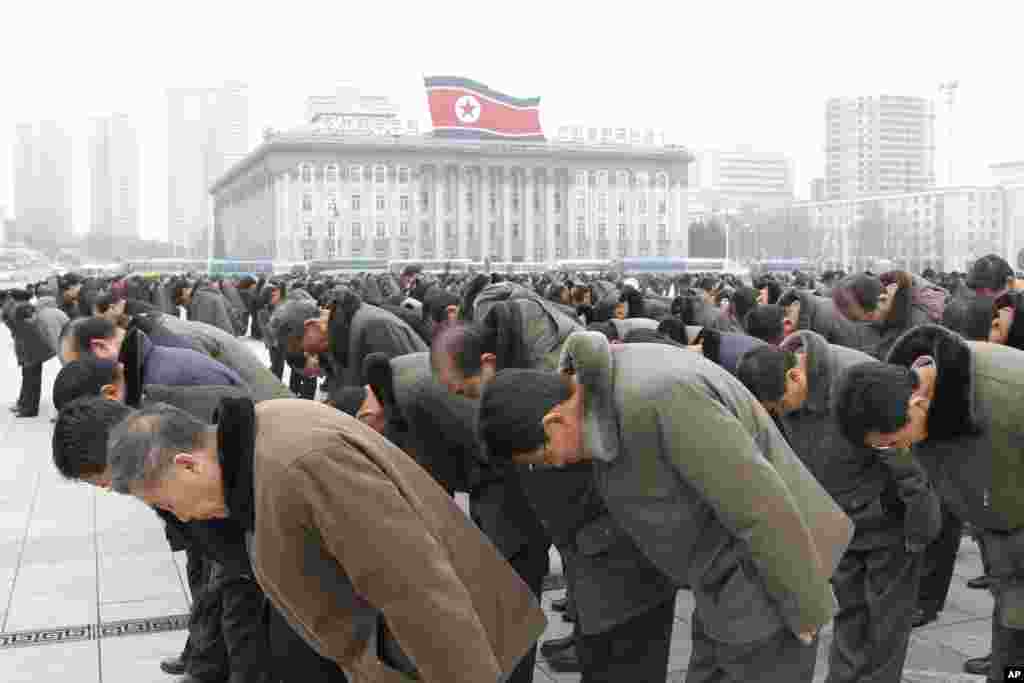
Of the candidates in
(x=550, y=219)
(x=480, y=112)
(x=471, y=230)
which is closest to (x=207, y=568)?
(x=480, y=112)

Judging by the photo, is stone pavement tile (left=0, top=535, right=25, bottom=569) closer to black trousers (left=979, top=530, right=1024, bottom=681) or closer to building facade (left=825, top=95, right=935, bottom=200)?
black trousers (left=979, top=530, right=1024, bottom=681)

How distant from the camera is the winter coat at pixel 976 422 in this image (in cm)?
311

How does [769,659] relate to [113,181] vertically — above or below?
below

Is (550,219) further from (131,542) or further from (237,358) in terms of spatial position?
(237,358)

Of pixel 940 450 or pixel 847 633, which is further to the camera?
pixel 847 633

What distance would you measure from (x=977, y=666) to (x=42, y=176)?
525 feet

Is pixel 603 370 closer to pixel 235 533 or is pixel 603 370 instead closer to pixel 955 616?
Answer: pixel 235 533

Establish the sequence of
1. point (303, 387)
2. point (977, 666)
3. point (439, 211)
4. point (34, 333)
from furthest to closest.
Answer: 1. point (439, 211)
2. point (34, 333)
3. point (303, 387)
4. point (977, 666)

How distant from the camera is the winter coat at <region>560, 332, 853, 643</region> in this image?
8.46ft

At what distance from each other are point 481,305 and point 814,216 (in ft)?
342

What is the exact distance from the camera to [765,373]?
377 cm

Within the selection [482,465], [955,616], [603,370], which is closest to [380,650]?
[603,370]

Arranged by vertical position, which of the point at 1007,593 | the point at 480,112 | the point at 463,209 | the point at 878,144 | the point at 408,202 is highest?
the point at 878,144

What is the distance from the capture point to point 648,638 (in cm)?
333
